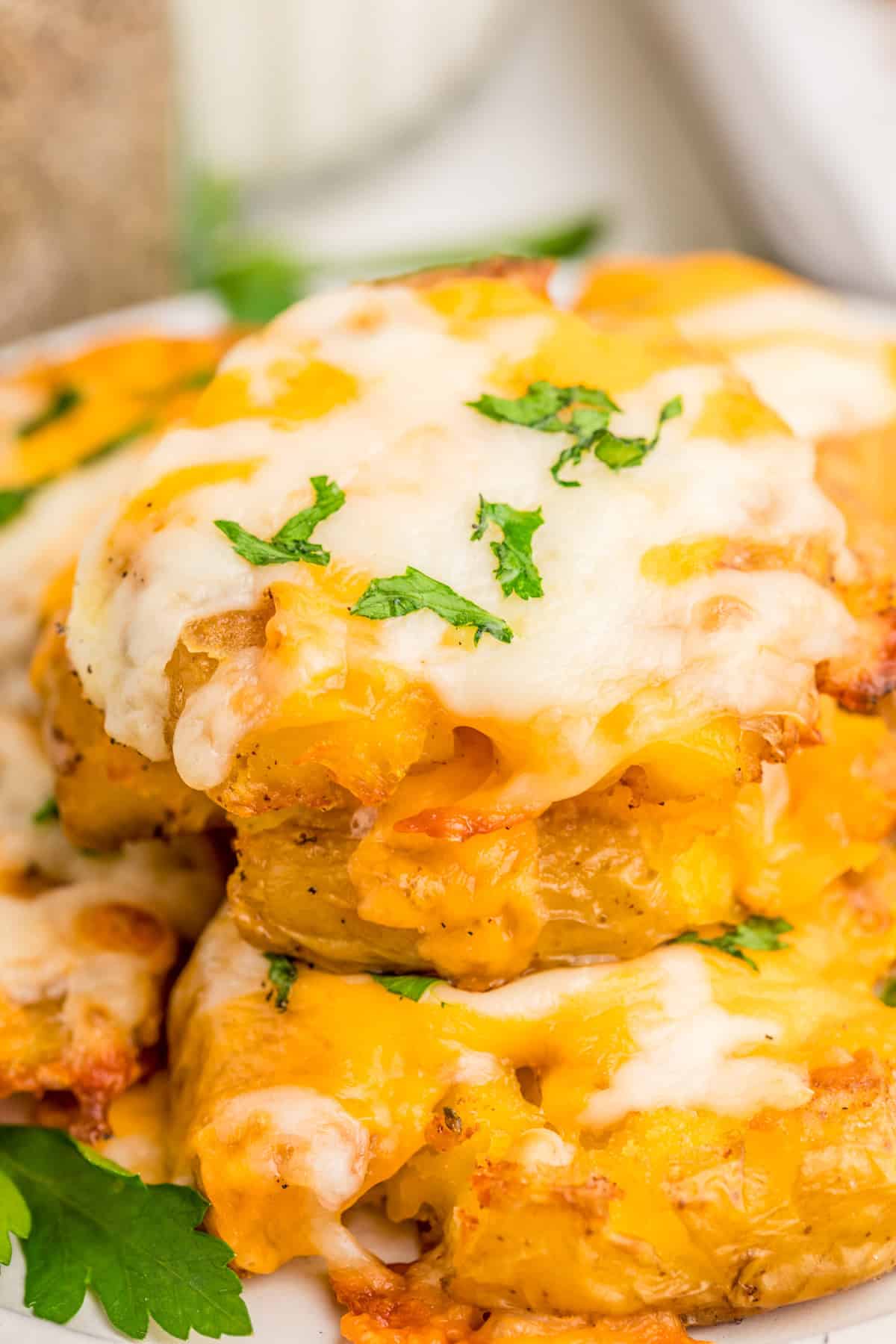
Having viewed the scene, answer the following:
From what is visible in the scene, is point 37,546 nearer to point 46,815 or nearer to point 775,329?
point 46,815

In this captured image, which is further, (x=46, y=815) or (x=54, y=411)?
(x=54, y=411)

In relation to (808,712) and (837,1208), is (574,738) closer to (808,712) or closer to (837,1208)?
(808,712)

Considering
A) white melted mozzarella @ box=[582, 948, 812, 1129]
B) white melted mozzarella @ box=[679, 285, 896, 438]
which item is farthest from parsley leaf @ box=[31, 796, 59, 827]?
white melted mozzarella @ box=[679, 285, 896, 438]

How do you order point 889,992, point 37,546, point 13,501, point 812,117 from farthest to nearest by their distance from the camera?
point 812,117
point 13,501
point 37,546
point 889,992

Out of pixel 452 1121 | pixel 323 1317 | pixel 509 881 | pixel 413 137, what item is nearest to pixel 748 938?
pixel 509 881

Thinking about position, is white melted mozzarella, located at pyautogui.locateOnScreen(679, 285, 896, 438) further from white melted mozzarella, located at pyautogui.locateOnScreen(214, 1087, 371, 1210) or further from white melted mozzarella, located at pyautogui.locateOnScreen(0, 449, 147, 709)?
white melted mozzarella, located at pyautogui.locateOnScreen(214, 1087, 371, 1210)

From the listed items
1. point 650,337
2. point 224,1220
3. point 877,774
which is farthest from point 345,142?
point 224,1220

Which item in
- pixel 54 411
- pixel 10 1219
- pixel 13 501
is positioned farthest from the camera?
pixel 54 411
